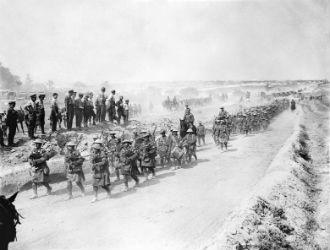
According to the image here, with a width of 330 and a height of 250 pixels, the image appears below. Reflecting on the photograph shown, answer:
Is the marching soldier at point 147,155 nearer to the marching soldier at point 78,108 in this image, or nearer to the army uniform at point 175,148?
the army uniform at point 175,148

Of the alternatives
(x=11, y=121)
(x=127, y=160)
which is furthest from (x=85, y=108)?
(x=127, y=160)

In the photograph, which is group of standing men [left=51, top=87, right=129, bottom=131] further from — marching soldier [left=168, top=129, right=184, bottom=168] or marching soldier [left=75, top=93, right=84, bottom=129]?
marching soldier [left=168, top=129, right=184, bottom=168]

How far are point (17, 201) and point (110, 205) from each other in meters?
3.36

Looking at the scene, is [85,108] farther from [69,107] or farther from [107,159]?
[107,159]

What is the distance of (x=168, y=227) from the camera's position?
786 centimetres

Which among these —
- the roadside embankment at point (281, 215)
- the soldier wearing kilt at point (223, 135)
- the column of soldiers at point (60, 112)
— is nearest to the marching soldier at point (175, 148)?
the soldier wearing kilt at point (223, 135)

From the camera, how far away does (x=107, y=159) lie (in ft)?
35.1

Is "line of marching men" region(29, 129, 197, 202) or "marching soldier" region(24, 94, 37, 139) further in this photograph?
"marching soldier" region(24, 94, 37, 139)

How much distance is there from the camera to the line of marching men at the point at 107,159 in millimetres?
10344

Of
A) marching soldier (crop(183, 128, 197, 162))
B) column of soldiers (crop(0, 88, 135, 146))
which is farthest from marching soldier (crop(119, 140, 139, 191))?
column of soldiers (crop(0, 88, 135, 146))

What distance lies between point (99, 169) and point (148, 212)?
80.3 inches

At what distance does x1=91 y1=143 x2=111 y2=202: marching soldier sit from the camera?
33.6ft

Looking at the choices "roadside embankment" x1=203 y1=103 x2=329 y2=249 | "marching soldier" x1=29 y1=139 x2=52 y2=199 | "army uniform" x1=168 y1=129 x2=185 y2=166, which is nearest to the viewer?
"roadside embankment" x1=203 y1=103 x2=329 y2=249

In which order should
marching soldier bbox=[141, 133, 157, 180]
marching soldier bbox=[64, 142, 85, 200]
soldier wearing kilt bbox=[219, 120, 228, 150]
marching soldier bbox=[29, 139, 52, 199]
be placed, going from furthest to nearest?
soldier wearing kilt bbox=[219, 120, 228, 150], marching soldier bbox=[141, 133, 157, 180], marching soldier bbox=[29, 139, 52, 199], marching soldier bbox=[64, 142, 85, 200]
